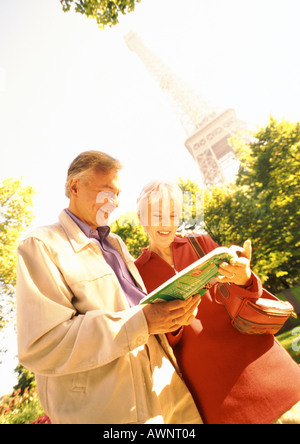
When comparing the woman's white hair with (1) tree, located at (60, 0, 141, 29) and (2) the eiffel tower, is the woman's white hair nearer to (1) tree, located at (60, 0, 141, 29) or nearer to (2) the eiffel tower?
(1) tree, located at (60, 0, 141, 29)

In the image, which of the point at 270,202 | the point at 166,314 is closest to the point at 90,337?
the point at 166,314

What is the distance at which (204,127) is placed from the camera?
93.8 feet

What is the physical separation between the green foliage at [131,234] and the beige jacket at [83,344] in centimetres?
1376

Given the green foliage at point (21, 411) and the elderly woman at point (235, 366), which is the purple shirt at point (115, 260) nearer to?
the elderly woman at point (235, 366)

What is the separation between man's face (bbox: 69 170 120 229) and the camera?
1935 millimetres

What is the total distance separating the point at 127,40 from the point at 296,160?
47.0m

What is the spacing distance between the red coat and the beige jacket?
0.22 m

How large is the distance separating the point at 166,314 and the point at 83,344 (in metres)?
0.47

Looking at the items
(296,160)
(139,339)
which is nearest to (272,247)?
(296,160)

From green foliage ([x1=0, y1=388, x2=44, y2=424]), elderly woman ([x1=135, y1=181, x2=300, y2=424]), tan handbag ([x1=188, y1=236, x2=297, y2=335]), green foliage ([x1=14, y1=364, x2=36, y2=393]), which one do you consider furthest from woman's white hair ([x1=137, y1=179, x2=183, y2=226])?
green foliage ([x1=14, y1=364, x2=36, y2=393])

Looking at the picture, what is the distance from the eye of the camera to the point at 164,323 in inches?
55.7

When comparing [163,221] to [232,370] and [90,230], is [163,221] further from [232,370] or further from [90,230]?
[232,370]

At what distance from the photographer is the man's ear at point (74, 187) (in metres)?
1.99
